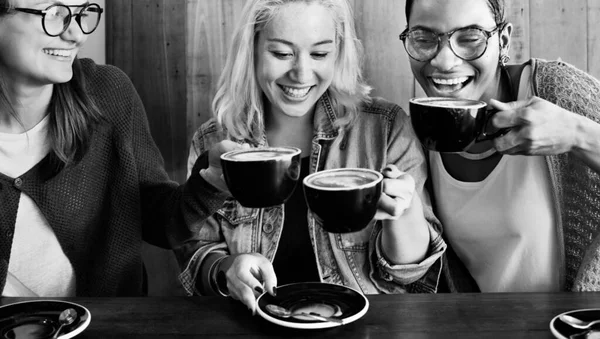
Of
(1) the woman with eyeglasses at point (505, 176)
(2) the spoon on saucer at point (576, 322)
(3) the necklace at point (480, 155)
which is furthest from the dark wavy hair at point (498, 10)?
(2) the spoon on saucer at point (576, 322)

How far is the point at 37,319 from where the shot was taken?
124cm

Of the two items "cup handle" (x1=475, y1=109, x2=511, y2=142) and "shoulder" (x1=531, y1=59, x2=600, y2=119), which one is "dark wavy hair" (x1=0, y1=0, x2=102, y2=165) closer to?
"cup handle" (x1=475, y1=109, x2=511, y2=142)

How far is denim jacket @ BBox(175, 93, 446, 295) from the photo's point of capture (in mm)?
1764

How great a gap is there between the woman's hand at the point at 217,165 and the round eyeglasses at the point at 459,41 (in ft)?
1.94

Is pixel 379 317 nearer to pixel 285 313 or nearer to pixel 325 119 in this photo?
pixel 285 313

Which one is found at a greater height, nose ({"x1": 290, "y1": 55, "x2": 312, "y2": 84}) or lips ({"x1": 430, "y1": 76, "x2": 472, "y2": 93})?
nose ({"x1": 290, "y1": 55, "x2": 312, "y2": 84})

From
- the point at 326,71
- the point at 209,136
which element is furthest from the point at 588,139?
the point at 209,136

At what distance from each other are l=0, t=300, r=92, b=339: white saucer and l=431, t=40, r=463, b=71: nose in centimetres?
104

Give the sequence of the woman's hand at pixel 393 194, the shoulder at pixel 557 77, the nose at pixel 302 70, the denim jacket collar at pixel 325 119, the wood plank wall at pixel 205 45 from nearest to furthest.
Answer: the woman's hand at pixel 393 194
the shoulder at pixel 557 77
the nose at pixel 302 70
the denim jacket collar at pixel 325 119
the wood plank wall at pixel 205 45

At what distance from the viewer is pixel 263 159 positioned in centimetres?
115

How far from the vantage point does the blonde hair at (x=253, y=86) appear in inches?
73.0

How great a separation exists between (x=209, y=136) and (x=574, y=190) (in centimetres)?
105

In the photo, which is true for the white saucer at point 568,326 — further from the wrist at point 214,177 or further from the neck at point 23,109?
the neck at point 23,109

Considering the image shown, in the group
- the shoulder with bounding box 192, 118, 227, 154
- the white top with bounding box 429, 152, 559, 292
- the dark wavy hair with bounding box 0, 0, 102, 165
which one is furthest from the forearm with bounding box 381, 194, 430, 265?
the dark wavy hair with bounding box 0, 0, 102, 165
